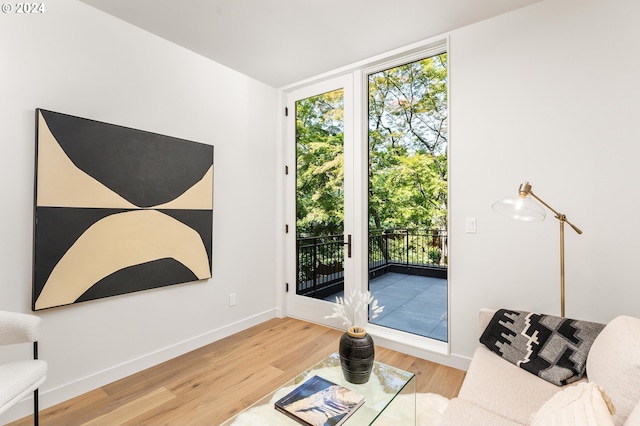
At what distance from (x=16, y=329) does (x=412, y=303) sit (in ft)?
11.3

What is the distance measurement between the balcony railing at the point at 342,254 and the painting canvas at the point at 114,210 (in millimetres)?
1151

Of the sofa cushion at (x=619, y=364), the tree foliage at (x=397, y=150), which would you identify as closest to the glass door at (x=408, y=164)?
the tree foliage at (x=397, y=150)

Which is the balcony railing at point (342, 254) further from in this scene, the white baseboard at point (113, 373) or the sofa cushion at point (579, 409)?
the sofa cushion at point (579, 409)

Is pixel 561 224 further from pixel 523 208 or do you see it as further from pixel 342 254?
pixel 342 254

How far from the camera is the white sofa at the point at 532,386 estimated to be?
1.17m

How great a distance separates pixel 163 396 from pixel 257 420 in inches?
47.3

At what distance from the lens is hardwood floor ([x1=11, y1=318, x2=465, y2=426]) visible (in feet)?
6.56

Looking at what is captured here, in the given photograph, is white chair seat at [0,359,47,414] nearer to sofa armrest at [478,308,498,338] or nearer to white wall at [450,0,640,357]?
sofa armrest at [478,308,498,338]

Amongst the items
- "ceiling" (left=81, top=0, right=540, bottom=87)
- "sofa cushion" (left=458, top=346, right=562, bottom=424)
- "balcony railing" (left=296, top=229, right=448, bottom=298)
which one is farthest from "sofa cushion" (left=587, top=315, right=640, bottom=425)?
"ceiling" (left=81, top=0, right=540, bottom=87)

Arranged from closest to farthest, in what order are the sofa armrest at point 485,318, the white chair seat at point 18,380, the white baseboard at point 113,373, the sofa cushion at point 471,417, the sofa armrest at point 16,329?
the sofa cushion at point 471,417 < the white chair seat at point 18,380 < the sofa armrest at point 16,329 < the white baseboard at point 113,373 < the sofa armrest at point 485,318

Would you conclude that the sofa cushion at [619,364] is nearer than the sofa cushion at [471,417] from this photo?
Yes

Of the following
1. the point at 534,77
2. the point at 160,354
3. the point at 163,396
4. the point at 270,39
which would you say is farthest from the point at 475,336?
the point at 270,39

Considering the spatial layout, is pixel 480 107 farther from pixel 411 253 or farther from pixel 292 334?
pixel 292 334

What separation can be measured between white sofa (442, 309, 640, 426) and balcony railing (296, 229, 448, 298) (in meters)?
1.73
